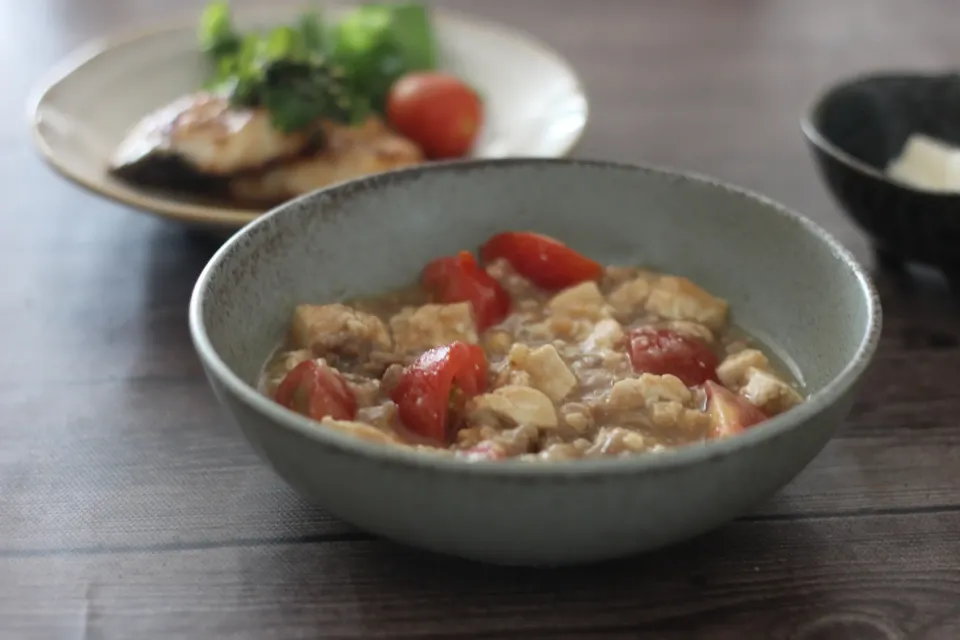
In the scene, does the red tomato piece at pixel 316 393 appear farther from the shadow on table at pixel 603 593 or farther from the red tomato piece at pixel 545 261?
the red tomato piece at pixel 545 261

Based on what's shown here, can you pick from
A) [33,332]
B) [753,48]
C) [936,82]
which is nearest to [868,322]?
[936,82]

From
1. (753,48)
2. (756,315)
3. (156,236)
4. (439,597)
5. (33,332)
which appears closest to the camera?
(439,597)

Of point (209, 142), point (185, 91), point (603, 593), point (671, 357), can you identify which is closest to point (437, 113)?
point (209, 142)

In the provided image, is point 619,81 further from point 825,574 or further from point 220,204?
point 825,574

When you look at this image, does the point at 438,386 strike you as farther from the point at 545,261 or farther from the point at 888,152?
the point at 888,152

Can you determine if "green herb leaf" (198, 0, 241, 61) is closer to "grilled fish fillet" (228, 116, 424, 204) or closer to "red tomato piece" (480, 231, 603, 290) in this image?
"grilled fish fillet" (228, 116, 424, 204)

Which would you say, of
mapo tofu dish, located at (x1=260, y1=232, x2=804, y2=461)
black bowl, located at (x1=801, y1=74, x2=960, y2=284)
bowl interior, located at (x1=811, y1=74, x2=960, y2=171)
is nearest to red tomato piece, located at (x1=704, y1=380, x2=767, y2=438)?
mapo tofu dish, located at (x1=260, y1=232, x2=804, y2=461)

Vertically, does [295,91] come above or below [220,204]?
above
